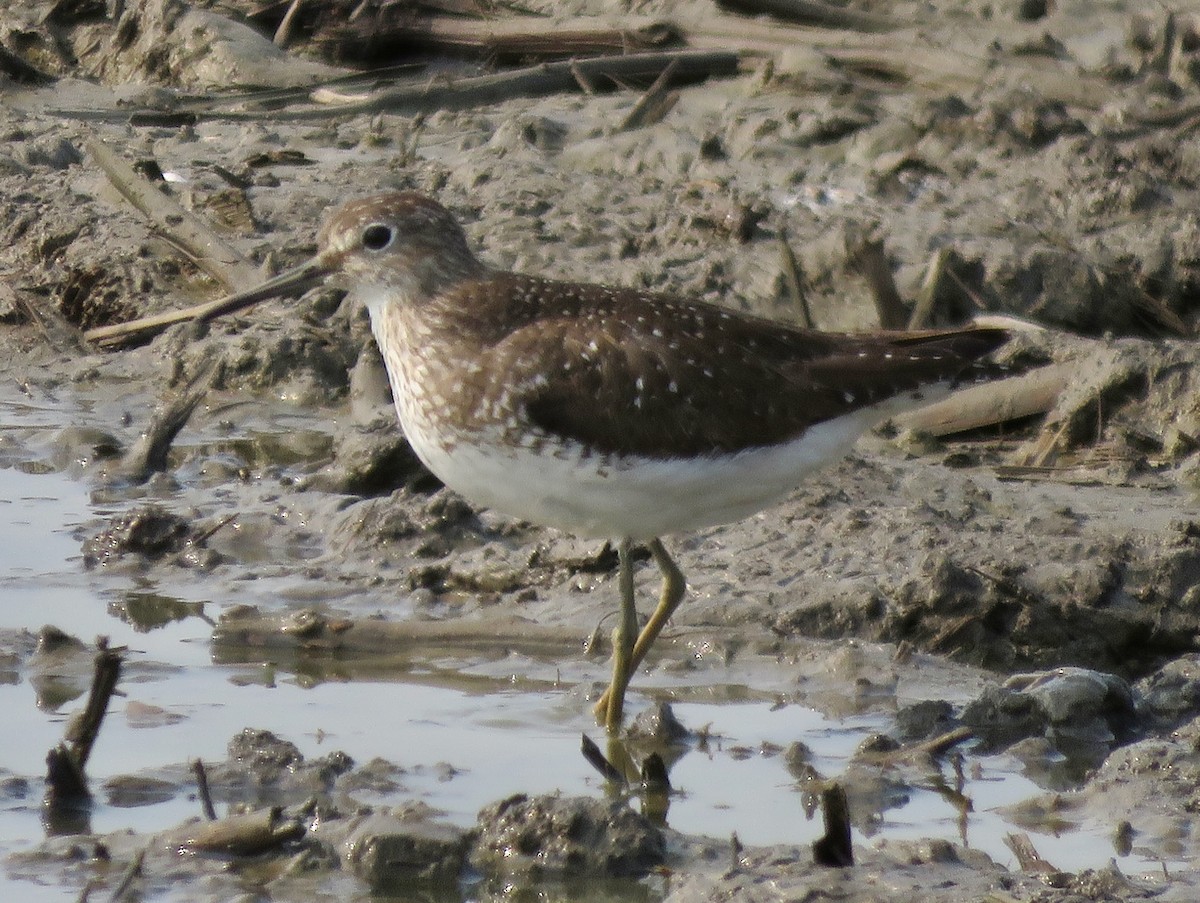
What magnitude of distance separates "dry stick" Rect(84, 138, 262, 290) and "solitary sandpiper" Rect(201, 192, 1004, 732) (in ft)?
9.89

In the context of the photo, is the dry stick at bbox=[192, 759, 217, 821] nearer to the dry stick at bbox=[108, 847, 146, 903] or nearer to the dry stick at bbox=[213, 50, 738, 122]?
the dry stick at bbox=[108, 847, 146, 903]

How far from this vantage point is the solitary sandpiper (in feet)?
19.1

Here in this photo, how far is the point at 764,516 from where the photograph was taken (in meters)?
7.38

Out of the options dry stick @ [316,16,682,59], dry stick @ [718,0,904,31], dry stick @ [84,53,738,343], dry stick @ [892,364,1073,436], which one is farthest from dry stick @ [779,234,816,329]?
dry stick @ [316,16,682,59]

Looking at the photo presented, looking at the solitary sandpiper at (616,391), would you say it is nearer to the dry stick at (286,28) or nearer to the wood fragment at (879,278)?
the wood fragment at (879,278)

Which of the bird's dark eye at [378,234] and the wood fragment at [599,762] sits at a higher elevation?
the bird's dark eye at [378,234]

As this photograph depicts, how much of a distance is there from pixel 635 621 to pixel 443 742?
2.52 feet

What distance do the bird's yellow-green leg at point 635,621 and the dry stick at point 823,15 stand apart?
5074mm

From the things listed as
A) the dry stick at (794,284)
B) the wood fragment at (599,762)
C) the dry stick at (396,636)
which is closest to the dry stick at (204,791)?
the wood fragment at (599,762)

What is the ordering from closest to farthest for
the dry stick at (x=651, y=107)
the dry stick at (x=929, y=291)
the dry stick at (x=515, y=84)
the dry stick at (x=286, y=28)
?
the dry stick at (x=929, y=291) < the dry stick at (x=651, y=107) < the dry stick at (x=515, y=84) < the dry stick at (x=286, y=28)

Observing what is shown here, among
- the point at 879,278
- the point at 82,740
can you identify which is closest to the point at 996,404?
the point at 879,278

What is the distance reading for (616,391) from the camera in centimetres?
591

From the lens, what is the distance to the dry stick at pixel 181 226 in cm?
941

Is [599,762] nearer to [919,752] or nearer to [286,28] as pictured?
[919,752]
